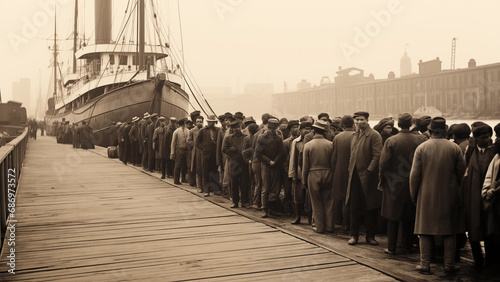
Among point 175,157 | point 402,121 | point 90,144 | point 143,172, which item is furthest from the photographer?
point 90,144

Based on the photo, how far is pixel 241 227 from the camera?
7.26 m

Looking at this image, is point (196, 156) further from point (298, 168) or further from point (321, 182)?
point (321, 182)

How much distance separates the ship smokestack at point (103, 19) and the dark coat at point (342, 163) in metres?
34.7

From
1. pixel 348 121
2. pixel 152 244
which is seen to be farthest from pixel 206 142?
pixel 152 244

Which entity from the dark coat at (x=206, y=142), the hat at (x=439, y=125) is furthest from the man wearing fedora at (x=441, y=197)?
the dark coat at (x=206, y=142)

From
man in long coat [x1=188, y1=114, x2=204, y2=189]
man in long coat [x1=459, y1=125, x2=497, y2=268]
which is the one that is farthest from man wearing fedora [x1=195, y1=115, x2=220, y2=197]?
man in long coat [x1=459, y1=125, x2=497, y2=268]

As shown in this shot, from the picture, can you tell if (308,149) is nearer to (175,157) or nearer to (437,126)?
(437,126)

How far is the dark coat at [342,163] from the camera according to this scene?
698 cm

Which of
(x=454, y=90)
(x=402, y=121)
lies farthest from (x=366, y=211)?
(x=454, y=90)

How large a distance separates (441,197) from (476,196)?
13.4 inches

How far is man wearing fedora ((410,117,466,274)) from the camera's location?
5.14m

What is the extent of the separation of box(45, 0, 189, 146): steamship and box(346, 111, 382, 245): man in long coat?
64.3 ft

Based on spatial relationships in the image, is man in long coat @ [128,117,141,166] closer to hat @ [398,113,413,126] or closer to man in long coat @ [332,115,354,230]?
man in long coat @ [332,115,354,230]

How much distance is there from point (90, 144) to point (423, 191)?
24.5 m
